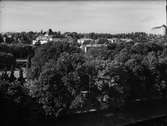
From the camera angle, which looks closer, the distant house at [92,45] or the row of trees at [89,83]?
the row of trees at [89,83]

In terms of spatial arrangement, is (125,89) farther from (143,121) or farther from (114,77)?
(143,121)

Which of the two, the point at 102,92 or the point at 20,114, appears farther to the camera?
the point at 102,92

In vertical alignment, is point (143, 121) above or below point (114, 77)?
below

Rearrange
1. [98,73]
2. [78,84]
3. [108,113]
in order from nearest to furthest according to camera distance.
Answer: [78,84] < [98,73] < [108,113]

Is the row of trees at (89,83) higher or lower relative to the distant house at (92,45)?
lower

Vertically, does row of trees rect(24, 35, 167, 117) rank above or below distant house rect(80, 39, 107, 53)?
below

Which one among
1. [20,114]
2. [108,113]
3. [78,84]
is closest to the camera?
[20,114]

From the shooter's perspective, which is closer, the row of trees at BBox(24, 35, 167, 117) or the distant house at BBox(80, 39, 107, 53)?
the row of trees at BBox(24, 35, 167, 117)

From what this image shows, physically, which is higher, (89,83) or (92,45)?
(92,45)

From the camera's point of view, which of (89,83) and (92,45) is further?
(92,45)

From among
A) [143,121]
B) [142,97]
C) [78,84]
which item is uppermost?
[78,84]

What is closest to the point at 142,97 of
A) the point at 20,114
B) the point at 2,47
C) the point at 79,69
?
the point at 79,69
